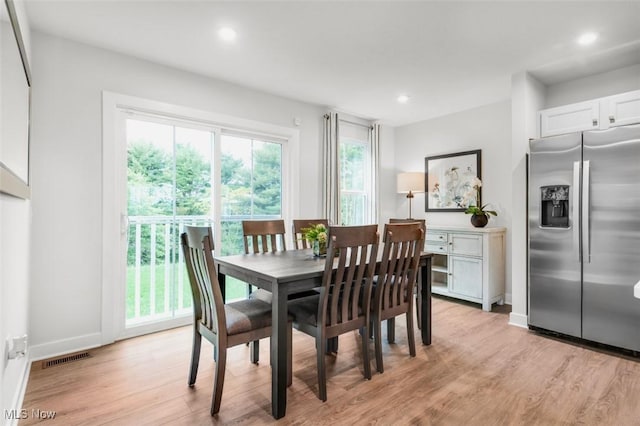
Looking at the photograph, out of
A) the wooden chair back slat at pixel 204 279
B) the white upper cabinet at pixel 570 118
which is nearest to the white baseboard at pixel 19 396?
the wooden chair back slat at pixel 204 279

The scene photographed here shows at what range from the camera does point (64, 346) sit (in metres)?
2.65

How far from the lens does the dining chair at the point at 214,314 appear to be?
1859 millimetres

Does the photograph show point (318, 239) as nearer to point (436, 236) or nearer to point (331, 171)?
point (331, 171)

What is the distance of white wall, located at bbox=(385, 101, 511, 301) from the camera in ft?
13.8

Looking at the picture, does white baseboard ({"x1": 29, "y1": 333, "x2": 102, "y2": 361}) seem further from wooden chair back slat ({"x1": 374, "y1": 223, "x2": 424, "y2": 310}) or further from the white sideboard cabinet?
the white sideboard cabinet

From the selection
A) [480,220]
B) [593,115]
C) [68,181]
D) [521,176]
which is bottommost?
[480,220]

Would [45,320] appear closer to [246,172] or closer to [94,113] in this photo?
[94,113]

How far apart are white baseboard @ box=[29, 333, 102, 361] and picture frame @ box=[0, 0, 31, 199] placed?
137cm

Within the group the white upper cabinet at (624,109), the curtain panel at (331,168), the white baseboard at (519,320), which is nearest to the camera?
the white upper cabinet at (624,109)

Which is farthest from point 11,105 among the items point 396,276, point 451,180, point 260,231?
point 451,180

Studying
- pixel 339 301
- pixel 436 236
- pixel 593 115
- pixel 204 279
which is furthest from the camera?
pixel 436 236

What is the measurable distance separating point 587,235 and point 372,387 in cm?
225

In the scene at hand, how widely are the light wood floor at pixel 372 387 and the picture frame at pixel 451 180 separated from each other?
219cm

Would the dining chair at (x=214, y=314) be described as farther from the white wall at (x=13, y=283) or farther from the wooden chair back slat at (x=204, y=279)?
the white wall at (x=13, y=283)
